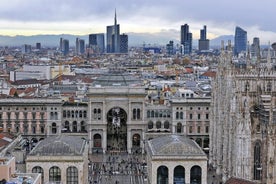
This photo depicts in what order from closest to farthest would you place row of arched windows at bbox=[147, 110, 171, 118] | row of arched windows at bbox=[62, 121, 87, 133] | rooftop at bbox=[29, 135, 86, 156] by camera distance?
rooftop at bbox=[29, 135, 86, 156], row of arched windows at bbox=[147, 110, 171, 118], row of arched windows at bbox=[62, 121, 87, 133]

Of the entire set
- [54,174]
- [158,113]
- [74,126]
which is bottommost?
[54,174]

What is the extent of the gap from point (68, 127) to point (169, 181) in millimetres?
50356

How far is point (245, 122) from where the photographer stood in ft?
293

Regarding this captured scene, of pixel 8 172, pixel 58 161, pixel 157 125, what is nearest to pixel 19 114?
pixel 157 125

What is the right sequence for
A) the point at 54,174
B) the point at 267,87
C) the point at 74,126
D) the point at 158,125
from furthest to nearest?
the point at 74,126 < the point at 158,125 < the point at 267,87 < the point at 54,174

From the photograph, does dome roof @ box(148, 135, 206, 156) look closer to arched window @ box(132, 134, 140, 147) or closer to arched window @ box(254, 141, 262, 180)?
arched window @ box(254, 141, 262, 180)

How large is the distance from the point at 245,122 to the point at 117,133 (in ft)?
171

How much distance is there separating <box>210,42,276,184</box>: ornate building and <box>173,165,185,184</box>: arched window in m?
7.78

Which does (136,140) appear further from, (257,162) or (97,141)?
(257,162)

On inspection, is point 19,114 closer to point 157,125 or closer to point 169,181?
point 157,125

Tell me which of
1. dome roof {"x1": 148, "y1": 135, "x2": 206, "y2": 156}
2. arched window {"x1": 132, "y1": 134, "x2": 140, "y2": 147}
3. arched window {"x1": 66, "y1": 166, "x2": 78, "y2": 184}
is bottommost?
arched window {"x1": 132, "y1": 134, "x2": 140, "y2": 147}

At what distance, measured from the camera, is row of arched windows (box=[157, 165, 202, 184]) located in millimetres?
90625

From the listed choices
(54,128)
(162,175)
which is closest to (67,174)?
(162,175)

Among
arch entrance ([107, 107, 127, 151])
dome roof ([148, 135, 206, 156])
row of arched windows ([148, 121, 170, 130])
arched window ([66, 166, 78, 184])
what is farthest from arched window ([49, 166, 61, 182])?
row of arched windows ([148, 121, 170, 130])
